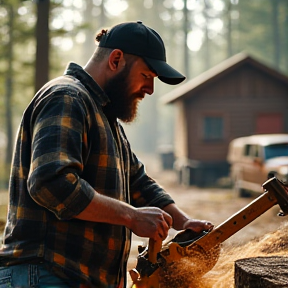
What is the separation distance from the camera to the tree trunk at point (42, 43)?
38.5ft

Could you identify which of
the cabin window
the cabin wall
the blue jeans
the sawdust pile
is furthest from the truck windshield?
the blue jeans

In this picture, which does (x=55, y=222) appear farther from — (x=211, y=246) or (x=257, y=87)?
(x=257, y=87)

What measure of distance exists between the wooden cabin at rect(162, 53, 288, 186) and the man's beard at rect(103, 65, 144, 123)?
22789mm

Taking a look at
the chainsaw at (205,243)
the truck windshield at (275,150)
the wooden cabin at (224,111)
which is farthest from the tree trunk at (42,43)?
the wooden cabin at (224,111)

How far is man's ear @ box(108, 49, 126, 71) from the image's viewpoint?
10.1 feet

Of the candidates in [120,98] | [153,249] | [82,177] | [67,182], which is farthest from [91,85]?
[153,249]

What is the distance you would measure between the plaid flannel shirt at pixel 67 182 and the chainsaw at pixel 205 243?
0.20 m

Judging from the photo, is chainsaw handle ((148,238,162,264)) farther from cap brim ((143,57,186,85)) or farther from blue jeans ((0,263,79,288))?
cap brim ((143,57,186,85))

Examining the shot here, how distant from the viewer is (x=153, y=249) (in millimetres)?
3154

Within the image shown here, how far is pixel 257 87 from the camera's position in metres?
27.1

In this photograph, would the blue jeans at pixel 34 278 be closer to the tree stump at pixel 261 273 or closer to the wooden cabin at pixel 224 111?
the tree stump at pixel 261 273

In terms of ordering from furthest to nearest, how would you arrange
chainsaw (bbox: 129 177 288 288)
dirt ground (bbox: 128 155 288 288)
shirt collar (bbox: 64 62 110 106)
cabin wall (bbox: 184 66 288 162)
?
cabin wall (bbox: 184 66 288 162) < dirt ground (bbox: 128 155 288 288) < chainsaw (bbox: 129 177 288 288) < shirt collar (bbox: 64 62 110 106)

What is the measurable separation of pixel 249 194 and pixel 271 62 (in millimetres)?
48539

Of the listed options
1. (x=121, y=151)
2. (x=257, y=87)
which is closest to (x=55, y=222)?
(x=121, y=151)
